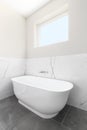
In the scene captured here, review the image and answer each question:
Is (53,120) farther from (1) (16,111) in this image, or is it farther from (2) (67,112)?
(1) (16,111)

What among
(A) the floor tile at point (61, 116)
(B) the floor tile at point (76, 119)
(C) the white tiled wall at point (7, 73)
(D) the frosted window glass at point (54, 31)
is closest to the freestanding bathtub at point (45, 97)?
(A) the floor tile at point (61, 116)

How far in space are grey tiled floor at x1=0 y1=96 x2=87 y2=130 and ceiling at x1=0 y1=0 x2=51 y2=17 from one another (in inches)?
92.9

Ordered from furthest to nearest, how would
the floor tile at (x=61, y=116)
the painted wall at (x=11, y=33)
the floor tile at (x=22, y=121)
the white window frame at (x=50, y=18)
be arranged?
1. the painted wall at (x=11, y=33)
2. the white window frame at (x=50, y=18)
3. the floor tile at (x=61, y=116)
4. the floor tile at (x=22, y=121)

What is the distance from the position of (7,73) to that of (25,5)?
1756mm

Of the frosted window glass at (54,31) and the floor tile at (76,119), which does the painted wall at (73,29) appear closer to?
the frosted window glass at (54,31)

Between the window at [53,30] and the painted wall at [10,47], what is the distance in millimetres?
545

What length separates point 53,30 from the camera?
220 centimetres

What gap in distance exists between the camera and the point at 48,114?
4.35 feet

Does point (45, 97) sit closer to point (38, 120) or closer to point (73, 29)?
point (38, 120)

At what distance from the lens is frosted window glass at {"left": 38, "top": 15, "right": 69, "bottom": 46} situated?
1.98 m

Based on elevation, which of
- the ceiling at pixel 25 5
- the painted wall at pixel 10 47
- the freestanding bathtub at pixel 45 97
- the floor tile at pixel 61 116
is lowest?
the floor tile at pixel 61 116

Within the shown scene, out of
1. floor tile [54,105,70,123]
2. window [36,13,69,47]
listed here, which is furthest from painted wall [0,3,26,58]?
floor tile [54,105,70,123]

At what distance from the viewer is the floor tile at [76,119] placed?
3.84 ft

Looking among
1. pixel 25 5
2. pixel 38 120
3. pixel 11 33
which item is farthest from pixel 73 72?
pixel 25 5
